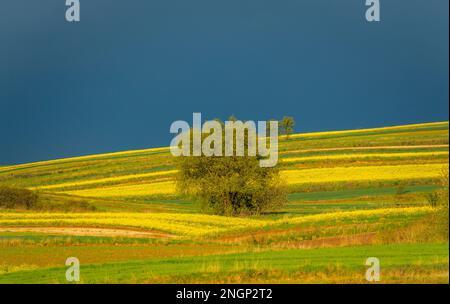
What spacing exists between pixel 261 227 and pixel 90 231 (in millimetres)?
10155

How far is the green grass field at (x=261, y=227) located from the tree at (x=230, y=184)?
6.04ft

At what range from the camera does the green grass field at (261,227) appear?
25594mm

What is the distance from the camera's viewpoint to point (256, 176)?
229ft

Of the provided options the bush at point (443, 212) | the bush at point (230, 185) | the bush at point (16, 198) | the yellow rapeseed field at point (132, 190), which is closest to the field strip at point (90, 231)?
the bush at point (443, 212)

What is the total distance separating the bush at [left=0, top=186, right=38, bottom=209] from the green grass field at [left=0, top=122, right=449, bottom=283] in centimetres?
111

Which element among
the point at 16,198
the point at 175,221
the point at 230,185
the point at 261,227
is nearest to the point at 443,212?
the point at 261,227

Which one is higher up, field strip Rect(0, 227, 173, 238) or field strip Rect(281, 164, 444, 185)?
field strip Rect(281, 164, 444, 185)

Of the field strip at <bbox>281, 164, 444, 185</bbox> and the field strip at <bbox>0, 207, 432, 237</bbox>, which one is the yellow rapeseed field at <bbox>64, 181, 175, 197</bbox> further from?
the field strip at <bbox>0, 207, 432, 237</bbox>

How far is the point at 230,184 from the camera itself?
6850 centimetres

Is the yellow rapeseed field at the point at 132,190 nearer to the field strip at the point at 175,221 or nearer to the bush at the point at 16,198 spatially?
the bush at the point at 16,198

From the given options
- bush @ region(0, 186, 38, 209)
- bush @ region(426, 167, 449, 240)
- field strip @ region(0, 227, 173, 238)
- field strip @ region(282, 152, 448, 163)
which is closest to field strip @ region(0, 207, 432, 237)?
field strip @ region(0, 227, 173, 238)

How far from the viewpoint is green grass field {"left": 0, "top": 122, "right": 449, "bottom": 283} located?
2559 centimetres

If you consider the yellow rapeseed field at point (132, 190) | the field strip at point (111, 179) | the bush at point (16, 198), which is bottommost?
the bush at point (16, 198)
